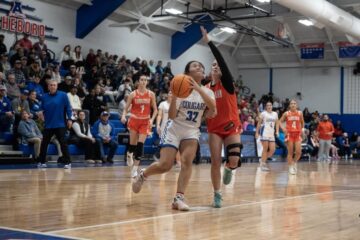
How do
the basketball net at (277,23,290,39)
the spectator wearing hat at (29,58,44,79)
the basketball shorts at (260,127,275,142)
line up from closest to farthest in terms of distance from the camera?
the basketball shorts at (260,127,275,142) → the spectator wearing hat at (29,58,44,79) → the basketball net at (277,23,290,39)

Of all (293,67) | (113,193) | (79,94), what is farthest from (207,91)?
(293,67)

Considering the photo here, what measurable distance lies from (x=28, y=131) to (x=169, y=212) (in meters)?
9.43

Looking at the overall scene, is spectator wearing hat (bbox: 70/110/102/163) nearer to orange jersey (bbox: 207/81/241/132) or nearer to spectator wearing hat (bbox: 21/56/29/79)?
spectator wearing hat (bbox: 21/56/29/79)

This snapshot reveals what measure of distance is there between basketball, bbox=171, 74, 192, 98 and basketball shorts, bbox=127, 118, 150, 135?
175 inches

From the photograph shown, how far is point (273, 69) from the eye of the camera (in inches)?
1420

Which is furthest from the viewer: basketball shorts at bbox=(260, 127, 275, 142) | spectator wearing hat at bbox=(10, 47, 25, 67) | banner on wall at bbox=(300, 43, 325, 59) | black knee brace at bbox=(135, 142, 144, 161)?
banner on wall at bbox=(300, 43, 325, 59)

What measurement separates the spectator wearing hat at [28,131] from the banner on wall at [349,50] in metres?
21.1

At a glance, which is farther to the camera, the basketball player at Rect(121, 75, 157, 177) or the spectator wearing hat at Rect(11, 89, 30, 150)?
the spectator wearing hat at Rect(11, 89, 30, 150)

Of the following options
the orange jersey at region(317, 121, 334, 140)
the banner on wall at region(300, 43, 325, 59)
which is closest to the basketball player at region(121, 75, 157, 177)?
the orange jersey at region(317, 121, 334, 140)

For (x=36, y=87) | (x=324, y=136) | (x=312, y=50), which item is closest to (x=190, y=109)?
(x=36, y=87)

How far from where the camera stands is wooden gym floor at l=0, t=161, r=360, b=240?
446 centimetres

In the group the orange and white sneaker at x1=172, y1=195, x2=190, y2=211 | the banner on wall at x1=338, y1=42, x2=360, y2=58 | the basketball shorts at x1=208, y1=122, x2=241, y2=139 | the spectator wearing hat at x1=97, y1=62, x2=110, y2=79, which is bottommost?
the orange and white sneaker at x1=172, y1=195, x2=190, y2=211

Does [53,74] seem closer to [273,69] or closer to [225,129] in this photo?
[225,129]

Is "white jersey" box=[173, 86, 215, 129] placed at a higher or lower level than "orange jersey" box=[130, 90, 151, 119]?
lower
